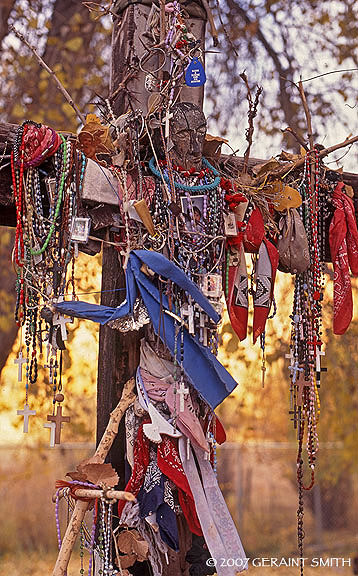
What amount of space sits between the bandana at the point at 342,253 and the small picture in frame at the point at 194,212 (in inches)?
24.3

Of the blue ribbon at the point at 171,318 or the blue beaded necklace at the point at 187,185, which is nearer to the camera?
the blue ribbon at the point at 171,318

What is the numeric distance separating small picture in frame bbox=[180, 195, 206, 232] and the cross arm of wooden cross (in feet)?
1.68

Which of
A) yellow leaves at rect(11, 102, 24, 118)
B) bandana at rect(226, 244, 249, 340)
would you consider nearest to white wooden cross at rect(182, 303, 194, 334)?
bandana at rect(226, 244, 249, 340)

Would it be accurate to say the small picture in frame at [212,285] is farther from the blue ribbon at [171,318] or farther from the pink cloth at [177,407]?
the pink cloth at [177,407]

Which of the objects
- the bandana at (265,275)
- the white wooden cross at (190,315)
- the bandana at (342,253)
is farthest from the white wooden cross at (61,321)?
the bandana at (342,253)

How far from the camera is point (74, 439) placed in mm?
5062

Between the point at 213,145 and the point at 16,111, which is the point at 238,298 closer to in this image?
the point at 213,145

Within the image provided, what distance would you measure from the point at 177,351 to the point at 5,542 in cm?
357

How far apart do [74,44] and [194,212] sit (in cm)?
301

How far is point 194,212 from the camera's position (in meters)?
2.20

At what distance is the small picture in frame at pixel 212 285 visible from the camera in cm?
215

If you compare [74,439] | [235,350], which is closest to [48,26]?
[235,350]

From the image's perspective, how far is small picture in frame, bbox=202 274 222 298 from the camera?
84.7 inches

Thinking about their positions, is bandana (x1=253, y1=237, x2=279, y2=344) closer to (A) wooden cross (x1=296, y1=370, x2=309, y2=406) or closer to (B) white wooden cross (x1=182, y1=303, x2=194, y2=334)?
(A) wooden cross (x1=296, y1=370, x2=309, y2=406)
